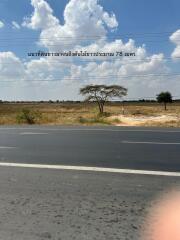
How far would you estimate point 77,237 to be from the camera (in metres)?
4.07

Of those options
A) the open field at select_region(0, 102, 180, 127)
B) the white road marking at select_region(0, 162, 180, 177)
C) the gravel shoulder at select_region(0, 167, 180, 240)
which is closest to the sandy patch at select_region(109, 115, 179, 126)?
the open field at select_region(0, 102, 180, 127)

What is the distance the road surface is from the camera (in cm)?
434

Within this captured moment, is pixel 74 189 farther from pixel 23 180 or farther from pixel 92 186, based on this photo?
pixel 23 180

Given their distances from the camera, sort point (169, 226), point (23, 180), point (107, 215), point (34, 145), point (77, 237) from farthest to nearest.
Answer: point (34, 145), point (23, 180), point (107, 215), point (169, 226), point (77, 237)

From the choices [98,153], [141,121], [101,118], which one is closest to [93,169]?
[98,153]

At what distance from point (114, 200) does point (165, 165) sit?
304 centimetres

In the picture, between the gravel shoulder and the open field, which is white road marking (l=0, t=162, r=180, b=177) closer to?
the gravel shoulder

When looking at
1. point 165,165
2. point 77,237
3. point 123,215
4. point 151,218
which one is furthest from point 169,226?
point 165,165

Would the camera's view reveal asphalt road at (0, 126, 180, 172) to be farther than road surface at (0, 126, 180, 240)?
Yes

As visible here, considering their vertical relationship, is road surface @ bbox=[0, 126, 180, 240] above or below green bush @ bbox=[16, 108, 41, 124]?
below

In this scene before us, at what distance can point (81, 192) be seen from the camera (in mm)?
5914

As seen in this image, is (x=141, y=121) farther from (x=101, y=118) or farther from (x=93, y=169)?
(x=93, y=169)

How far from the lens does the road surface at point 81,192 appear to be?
4340 mm

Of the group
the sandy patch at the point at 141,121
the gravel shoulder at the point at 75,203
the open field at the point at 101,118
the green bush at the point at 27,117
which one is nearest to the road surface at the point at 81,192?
the gravel shoulder at the point at 75,203
